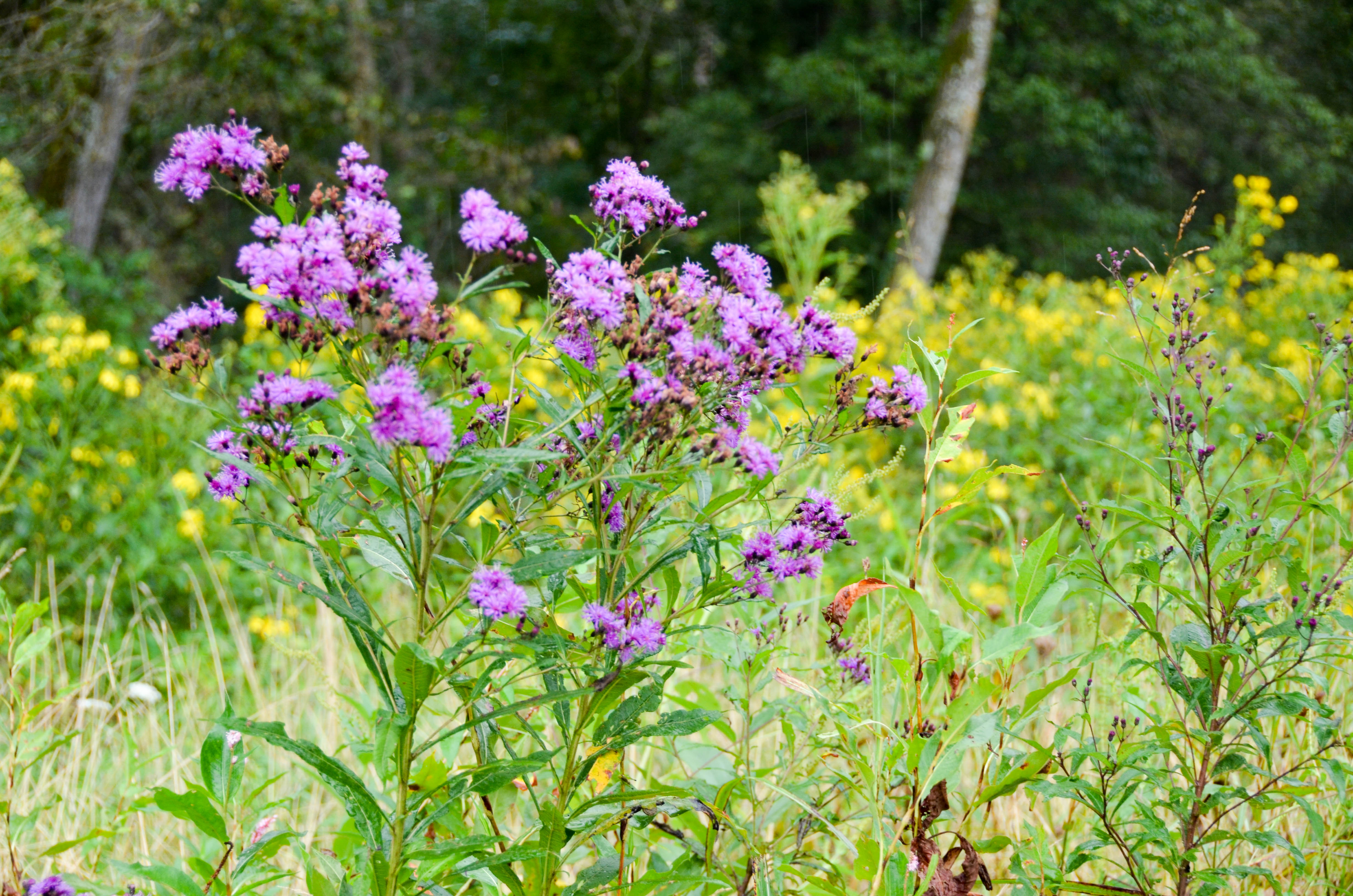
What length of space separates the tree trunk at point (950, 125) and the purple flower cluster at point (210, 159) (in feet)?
26.7

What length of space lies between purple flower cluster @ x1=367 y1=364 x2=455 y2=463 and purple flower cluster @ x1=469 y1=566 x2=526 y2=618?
0.42ft

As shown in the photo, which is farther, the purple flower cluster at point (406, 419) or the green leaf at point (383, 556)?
the green leaf at point (383, 556)

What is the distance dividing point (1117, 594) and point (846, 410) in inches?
16.2

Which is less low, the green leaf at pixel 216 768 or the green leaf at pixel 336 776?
the green leaf at pixel 216 768

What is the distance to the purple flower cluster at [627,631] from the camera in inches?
41.6

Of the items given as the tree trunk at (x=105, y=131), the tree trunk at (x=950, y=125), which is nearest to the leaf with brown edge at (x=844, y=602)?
the tree trunk at (x=105, y=131)

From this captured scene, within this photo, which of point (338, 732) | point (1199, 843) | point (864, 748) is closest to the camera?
point (1199, 843)

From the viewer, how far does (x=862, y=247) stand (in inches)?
510

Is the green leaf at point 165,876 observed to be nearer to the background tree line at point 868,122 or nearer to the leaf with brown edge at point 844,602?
the leaf with brown edge at point 844,602

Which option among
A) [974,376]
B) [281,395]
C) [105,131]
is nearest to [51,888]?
[281,395]

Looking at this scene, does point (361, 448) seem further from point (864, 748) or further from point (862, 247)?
point (862, 247)

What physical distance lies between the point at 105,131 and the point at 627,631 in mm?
7636

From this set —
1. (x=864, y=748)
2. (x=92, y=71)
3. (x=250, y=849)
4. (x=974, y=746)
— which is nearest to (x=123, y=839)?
(x=250, y=849)

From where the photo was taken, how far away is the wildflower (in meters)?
1.01
